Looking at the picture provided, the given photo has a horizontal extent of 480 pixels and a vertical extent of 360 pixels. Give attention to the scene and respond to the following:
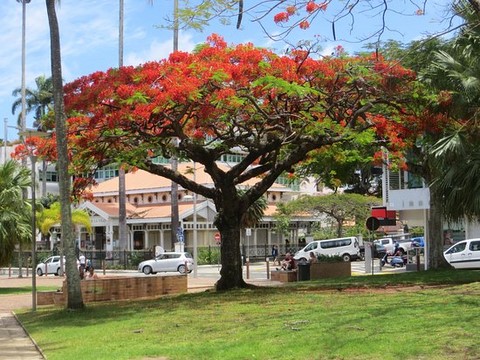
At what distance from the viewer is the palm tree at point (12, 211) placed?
99.1ft

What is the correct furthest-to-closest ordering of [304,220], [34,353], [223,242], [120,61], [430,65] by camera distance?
[304,220], [120,61], [223,242], [430,65], [34,353]

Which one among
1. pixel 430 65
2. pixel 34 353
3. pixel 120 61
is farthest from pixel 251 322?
pixel 120 61

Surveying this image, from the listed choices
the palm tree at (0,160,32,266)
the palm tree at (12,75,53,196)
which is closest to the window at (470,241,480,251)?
the palm tree at (0,160,32,266)

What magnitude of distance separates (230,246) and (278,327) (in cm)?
870

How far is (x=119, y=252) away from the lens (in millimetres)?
50125

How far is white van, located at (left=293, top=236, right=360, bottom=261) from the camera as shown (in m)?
48.7

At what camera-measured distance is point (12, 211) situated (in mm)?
30875

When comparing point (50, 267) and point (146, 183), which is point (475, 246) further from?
Result: point (146, 183)

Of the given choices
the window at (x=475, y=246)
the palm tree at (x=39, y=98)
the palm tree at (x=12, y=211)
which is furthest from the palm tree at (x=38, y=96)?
the window at (x=475, y=246)

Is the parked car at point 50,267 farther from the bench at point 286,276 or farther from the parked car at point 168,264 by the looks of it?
the bench at point 286,276

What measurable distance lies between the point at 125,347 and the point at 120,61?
120 ft

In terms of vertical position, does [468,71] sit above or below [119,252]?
above

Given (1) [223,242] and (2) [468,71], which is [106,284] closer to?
(1) [223,242]

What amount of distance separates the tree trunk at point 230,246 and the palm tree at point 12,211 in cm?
1429
